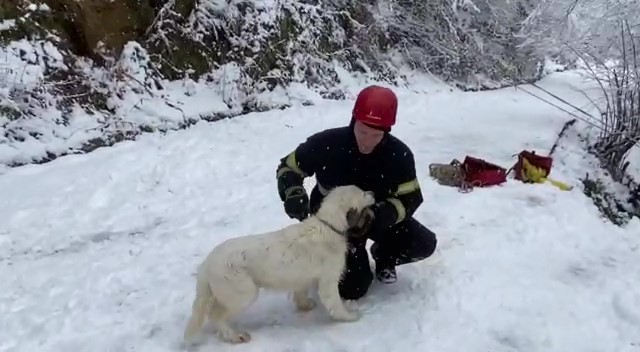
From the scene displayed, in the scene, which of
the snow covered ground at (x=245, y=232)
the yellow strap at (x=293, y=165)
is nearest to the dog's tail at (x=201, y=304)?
the snow covered ground at (x=245, y=232)

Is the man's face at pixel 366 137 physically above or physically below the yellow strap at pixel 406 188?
above

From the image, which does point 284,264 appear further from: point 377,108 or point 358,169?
point 377,108

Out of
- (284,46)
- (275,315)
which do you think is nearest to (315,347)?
(275,315)

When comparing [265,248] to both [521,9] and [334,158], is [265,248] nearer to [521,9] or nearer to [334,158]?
[334,158]

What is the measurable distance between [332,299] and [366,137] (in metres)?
0.89

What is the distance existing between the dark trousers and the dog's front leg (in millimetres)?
279

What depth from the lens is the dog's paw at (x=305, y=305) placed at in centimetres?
348

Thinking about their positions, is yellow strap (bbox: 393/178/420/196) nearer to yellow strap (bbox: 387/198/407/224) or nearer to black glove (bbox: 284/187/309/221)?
yellow strap (bbox: 387/198/407/224)

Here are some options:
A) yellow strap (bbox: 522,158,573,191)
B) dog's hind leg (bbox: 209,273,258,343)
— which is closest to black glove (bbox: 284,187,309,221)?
dog's hind leg (bbox: 209,273,258,343)

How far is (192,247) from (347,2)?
1018 cm

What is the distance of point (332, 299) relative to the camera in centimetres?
325

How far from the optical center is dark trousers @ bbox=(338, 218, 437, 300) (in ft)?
11.9

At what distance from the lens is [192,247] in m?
4.74

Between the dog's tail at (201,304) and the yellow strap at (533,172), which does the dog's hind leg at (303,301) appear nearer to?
the dog's tail at (201,304)
